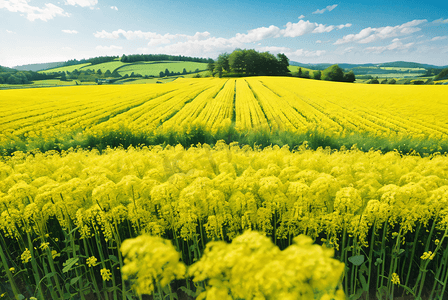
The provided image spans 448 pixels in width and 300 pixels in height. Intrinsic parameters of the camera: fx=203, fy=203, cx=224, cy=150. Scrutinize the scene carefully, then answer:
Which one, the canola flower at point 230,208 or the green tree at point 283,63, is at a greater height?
the green tree at point 283,63

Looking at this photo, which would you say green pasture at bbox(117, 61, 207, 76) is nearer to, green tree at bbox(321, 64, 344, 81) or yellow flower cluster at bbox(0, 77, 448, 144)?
green tree at bbox(321, 64, 344, 81)

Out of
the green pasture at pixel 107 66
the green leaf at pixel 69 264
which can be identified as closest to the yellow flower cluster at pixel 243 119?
the green leaf at pixel 69 264

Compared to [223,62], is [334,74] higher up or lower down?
lower down

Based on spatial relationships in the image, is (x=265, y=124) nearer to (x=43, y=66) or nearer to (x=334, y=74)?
(x=334, y=74)

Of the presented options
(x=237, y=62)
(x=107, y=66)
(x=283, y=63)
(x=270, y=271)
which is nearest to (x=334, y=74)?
(x=283, y=63)

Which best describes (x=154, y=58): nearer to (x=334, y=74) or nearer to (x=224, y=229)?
(x=334, y=74)

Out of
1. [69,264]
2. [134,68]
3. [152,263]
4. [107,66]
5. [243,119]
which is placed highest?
[107,66]

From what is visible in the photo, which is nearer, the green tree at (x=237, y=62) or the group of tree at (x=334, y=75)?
the group of tree at (x=334, y=75)

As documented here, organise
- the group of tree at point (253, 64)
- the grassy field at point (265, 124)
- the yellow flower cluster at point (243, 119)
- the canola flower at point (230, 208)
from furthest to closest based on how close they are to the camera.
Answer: the group of tree at point (253, 64) < the yellow flower cluster at point (243, 119) < the grassy field at point (265, 124) < the canola flower at point (230, 208)

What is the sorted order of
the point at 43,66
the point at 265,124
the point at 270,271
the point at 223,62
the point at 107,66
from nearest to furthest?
the point at 270,271
the point at 265,124
the point at 223,62
the point at 107,66
the point at 43,66

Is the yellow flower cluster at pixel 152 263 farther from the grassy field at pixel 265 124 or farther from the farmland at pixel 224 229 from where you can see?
the grassy field at pixel 265 124

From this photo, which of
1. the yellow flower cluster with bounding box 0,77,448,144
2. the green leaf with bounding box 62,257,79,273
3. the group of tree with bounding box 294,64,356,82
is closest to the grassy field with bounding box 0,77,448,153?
the yellow flower cluster with bounding box 0,77,448,144

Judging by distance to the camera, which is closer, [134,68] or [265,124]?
[265,124]

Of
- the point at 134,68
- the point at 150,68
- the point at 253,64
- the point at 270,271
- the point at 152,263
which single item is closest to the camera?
the point at 270,271
